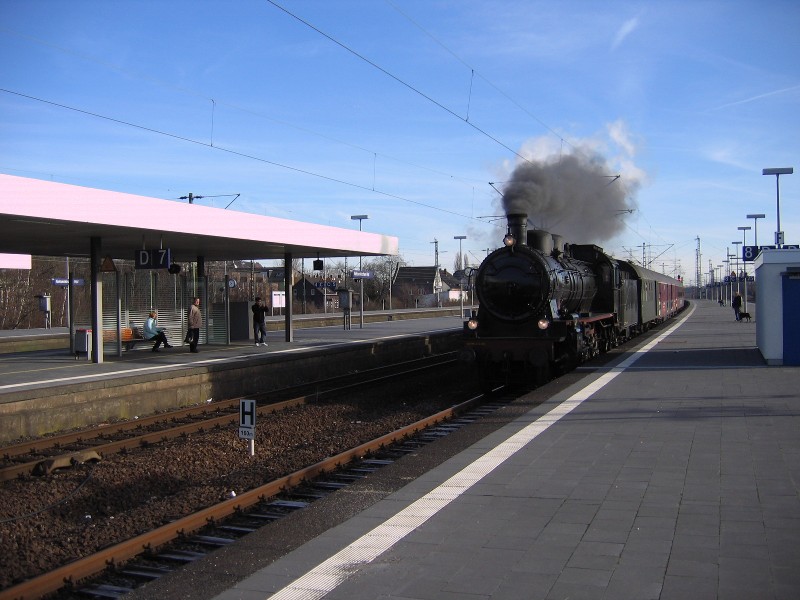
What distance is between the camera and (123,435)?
38.2 ft

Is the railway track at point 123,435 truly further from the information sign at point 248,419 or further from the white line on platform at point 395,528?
the white line on platform at point 395,528

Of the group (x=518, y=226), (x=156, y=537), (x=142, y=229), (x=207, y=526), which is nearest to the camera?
(x=156, y=537)

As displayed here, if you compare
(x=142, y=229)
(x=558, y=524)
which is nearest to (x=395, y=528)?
(x=558, y=524)

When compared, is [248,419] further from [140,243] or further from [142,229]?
[140,243]

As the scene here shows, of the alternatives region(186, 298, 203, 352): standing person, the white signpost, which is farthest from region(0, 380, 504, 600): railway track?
region(186, 298, 203, 352): standing person

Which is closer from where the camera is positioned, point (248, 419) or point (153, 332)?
point (248, 419)

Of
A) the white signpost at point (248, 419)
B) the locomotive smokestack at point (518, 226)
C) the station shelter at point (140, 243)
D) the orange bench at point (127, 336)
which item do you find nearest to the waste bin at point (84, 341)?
the station shelter at point (140, 243)

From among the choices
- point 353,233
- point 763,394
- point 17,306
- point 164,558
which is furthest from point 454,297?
point 164,558

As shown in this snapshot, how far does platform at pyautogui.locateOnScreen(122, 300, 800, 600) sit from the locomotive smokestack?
20.9 ft

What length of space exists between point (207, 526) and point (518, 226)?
35.2 ft

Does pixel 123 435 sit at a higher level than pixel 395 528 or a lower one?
lower

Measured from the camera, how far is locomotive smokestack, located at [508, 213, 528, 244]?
15625 millimetres

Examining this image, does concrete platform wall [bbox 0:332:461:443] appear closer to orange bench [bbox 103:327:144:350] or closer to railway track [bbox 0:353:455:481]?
railway track [bbox 0:353:455:481]

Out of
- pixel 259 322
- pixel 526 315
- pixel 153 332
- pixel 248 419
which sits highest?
pixel 526 315
